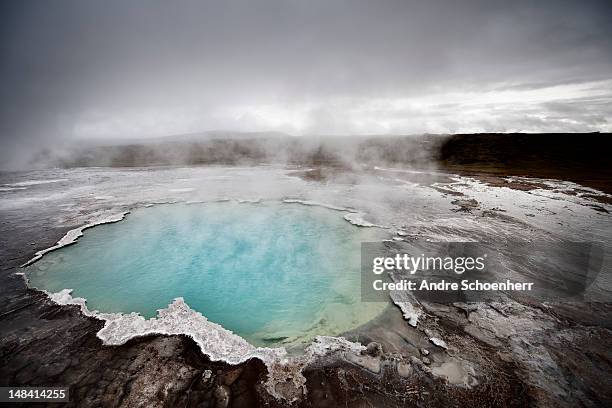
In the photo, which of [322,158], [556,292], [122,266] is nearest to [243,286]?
[122,266]

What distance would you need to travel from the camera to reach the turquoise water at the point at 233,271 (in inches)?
218

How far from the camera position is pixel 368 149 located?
124ft

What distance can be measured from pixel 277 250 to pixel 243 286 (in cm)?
203

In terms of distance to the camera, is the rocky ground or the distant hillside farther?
the distant hillside

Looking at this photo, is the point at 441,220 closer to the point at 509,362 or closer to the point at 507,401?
the point at 509,362

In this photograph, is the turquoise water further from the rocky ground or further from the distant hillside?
the distant hillside

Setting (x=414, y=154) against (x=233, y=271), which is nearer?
(x=233, y=271)

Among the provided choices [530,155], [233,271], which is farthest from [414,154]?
[233,271]

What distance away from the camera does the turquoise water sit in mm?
5543

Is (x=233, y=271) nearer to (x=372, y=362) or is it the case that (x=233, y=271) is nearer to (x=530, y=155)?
(x=372, y=362)

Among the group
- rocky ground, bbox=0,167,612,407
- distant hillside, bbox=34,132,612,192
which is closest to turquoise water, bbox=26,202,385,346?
rocky ground, bbox=0,167,612,407

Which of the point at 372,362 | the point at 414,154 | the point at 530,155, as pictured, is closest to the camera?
the point at 372,362

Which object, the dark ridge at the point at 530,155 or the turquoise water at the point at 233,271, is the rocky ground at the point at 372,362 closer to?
the turquoise water at the point at 233,271

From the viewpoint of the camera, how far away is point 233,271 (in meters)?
7.36
